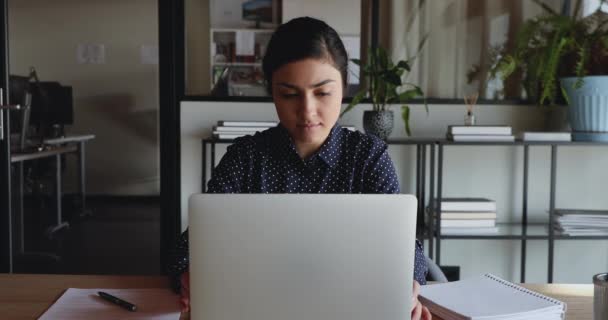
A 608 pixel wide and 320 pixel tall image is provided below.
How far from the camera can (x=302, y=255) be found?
72cm

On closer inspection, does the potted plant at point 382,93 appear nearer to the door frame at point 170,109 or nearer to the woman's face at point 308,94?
the door frame at point 170,109

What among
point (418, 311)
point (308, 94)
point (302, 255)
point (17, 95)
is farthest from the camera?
point (17, 95)

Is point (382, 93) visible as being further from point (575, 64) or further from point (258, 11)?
point (258, 11)

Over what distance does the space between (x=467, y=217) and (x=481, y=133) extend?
37cm

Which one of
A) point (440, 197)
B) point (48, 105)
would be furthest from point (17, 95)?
point (440, 197)

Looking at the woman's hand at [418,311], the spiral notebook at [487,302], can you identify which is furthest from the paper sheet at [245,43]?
the woman's hand at [418,311]

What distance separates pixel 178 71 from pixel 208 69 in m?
0.20

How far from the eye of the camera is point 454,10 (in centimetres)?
305

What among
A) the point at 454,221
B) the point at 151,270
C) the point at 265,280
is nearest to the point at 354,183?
the point at 265,280

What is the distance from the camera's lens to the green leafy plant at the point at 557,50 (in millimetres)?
2561

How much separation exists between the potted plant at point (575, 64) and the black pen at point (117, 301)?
2084mm

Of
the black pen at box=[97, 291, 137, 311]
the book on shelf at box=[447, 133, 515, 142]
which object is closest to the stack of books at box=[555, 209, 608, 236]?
the book on shelf at box=[447, 133, 515, 142]

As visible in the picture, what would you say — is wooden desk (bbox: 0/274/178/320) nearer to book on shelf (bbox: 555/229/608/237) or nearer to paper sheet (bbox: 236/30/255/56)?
book on shelf (bbox: 555/229/608/237)

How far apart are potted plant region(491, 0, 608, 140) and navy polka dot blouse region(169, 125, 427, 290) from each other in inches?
58.1
